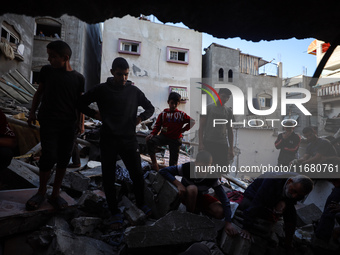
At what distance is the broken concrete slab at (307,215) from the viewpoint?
364 centimetres

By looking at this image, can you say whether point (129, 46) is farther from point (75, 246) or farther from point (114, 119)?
point (75, 246)

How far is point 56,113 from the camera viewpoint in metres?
2.35

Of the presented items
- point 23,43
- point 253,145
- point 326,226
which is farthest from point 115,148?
point 253,145

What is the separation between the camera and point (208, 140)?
380 centimetres

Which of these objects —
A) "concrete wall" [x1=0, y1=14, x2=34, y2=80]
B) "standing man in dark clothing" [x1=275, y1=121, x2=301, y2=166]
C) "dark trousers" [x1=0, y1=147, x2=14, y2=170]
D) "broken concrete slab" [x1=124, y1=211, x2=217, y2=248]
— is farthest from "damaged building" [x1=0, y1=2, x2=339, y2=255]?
"concrete wall" [x1=0, y1=14, x2=34, y2=80]

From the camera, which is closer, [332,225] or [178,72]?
[332,225]

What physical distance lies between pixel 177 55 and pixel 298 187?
1426 cm

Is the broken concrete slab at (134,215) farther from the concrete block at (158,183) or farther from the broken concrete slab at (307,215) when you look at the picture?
the broken concrete slab at (307,215)

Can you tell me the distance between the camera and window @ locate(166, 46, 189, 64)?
15.1 meters

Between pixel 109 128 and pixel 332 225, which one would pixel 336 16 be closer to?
pixel 109 128

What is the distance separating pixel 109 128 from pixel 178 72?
1340 centimetres

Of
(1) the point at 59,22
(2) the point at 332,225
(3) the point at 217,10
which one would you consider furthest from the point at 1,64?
(2) the point at 332,225

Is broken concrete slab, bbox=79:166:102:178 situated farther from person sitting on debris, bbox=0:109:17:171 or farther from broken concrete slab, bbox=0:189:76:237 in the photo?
person sitting on debris, bbox=0:109:17:171

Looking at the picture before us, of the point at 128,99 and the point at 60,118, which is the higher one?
the point at 128,99
